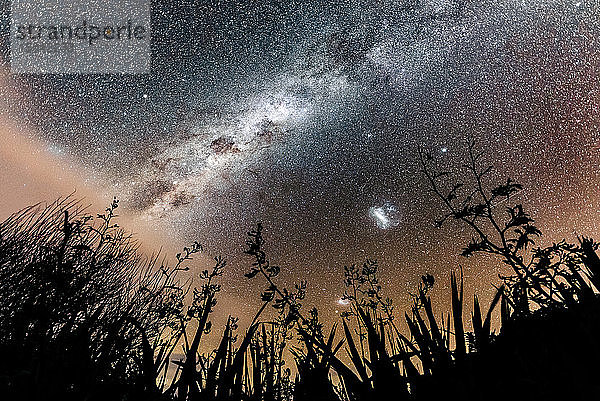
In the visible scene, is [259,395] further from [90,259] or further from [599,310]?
[90,259]

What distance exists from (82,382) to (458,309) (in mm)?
750

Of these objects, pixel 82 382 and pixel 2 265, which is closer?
pixel 82 382

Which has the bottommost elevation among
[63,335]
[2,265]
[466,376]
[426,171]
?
[466,376]

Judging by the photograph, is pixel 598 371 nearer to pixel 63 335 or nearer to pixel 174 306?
pixel 63 335

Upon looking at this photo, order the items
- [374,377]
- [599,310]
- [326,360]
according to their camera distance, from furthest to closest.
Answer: [599,310]
[326,360]
[374,377]

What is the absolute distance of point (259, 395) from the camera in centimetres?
87

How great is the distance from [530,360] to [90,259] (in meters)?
9.28

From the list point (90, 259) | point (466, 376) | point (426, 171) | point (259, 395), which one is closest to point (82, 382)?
point (259, 395)

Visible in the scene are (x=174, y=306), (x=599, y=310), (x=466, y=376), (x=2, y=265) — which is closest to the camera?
(x=466, y=376)

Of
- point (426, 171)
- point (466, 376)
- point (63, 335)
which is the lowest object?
point (466, 376)

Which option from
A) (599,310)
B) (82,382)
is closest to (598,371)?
(599,310)

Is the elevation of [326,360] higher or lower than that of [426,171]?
lower

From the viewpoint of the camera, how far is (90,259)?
866 centimetres

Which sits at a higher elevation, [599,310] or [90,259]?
[90,259]
